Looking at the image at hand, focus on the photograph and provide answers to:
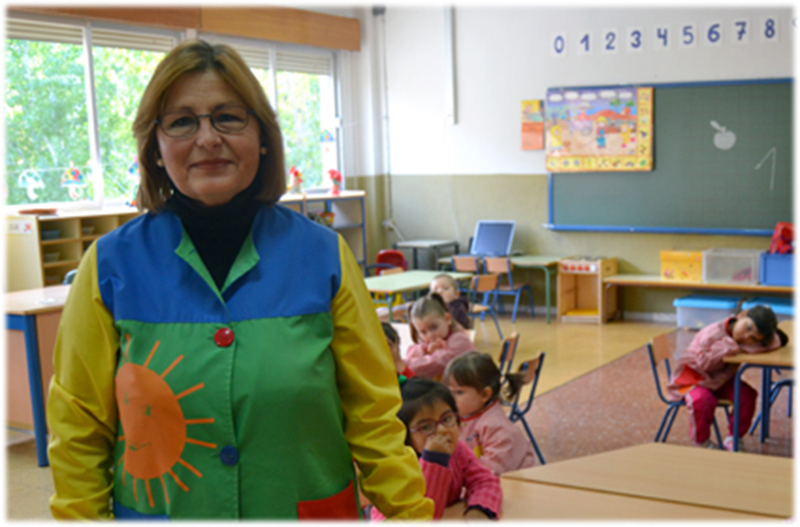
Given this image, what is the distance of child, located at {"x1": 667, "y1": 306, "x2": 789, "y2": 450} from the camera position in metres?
3.90

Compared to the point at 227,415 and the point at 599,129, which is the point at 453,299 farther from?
the point at 227,415

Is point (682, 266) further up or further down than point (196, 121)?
further down

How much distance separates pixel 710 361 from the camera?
4.02m

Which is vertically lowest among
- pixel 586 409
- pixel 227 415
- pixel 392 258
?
pixel 586 409

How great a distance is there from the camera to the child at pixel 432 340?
411 centimetres

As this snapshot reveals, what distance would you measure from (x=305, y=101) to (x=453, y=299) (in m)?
4.31

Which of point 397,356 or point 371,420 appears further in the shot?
point 397,356

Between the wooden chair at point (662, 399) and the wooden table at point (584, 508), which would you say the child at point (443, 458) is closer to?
the wooden table at point (584, 508)

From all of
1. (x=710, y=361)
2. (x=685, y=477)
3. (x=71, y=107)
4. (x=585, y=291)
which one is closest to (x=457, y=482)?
(x=685, y=477)

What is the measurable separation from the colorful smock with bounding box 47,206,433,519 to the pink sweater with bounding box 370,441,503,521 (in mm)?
769

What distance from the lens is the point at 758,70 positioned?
23.5 ft

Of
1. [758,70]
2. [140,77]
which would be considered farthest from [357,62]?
[758,70]

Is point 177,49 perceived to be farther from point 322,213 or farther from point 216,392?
point 322,213

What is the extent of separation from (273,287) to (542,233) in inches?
293
